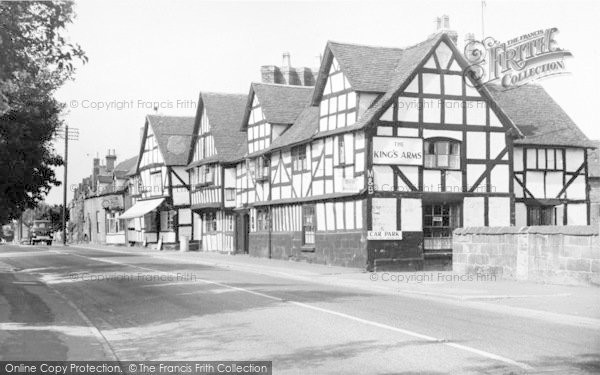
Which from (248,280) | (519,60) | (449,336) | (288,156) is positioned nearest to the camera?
(449,336)

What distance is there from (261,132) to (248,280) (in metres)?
15.1

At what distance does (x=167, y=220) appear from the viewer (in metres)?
52.2

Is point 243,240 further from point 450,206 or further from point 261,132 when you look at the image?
point 450,206

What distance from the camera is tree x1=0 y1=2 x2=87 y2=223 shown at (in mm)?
10430

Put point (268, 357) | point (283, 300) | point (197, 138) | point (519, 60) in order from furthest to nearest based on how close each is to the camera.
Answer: point (197, 138), point (519, 60), point (283, 300), point (268, 357)

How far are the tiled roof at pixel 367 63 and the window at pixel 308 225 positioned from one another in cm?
599

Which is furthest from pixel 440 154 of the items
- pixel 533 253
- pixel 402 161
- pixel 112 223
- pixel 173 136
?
pixel 112 223

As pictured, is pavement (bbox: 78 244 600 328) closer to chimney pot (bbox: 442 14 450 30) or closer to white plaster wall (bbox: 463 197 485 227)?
white plaster wall (bbox: 463 197 485 227)

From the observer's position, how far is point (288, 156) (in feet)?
111

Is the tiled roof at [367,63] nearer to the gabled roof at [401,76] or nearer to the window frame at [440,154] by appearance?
the gabled roof at [401,76]

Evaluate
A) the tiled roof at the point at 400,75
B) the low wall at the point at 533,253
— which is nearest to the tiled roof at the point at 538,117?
the tiled roof at the point at 400,75

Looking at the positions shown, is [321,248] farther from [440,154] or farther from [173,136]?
[173,136]

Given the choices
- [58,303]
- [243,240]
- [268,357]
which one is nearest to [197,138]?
[243,240]

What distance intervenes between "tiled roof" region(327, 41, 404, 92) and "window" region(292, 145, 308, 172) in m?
4.76
